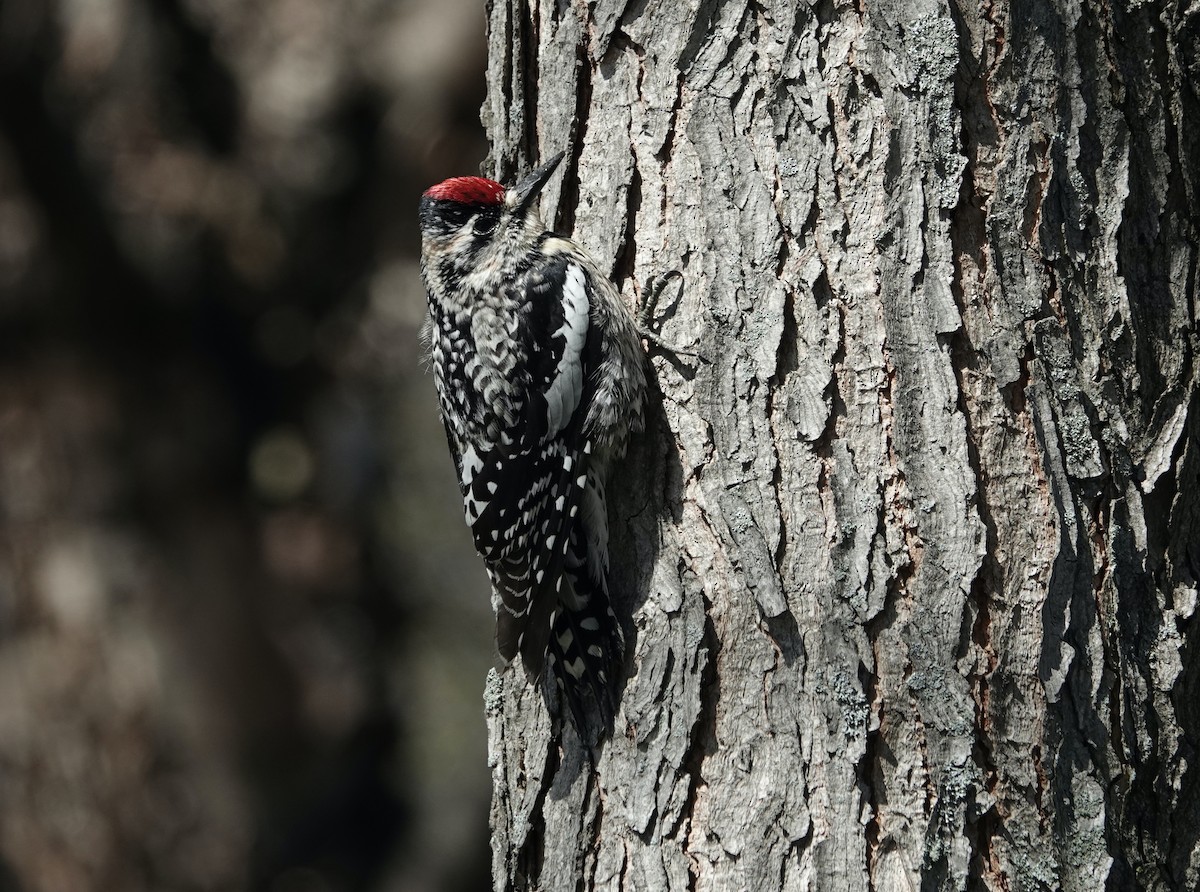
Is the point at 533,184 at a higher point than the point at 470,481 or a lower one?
higher

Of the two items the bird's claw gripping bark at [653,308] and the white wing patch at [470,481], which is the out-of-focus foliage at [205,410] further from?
the bird's claw gripping bark at [653,308]

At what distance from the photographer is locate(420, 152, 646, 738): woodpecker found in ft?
9.95

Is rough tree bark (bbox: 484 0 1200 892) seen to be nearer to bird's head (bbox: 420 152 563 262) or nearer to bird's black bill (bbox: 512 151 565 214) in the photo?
bird's black bill (bbox: 512 151 565 214)

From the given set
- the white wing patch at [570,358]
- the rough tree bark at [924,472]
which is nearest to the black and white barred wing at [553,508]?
the white wing patch at [570,358]

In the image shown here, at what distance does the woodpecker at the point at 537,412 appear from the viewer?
3.03 meters

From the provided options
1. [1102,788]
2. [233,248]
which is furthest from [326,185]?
[1102,788]

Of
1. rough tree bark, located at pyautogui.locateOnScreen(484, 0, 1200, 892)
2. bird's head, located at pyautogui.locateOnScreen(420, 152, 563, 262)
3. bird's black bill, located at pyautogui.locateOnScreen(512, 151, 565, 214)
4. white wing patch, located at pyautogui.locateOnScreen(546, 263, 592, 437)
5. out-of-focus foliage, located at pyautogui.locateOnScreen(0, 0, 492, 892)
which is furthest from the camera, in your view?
out-of-focus foliage, located at pyautogui.locateOnScreen(0, 0, 492, 892)

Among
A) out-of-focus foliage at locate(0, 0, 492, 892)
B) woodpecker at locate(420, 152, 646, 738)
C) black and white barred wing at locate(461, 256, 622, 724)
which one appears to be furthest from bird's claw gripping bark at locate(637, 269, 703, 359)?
out-of-focus foliage at locate(0, 0, 492, 892)

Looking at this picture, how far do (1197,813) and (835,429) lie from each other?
1.18 meters

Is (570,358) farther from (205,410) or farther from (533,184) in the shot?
(205,410)

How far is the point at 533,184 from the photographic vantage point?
3.18 m

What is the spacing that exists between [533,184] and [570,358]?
48 centimetres

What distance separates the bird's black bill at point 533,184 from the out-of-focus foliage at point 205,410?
14.5ft

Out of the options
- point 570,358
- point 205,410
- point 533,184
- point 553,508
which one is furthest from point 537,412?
point 205,410
